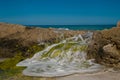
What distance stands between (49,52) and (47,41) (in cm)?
165

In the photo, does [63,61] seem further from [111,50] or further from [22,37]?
→ [22,37]

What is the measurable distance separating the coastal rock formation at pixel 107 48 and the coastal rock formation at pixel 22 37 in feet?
10.1

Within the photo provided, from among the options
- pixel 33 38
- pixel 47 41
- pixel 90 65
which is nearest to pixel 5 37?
pixel 33 38

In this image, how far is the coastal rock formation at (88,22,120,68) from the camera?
8.73 meters

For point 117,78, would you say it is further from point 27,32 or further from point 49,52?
point 27,32

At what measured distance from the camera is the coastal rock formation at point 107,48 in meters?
8.73

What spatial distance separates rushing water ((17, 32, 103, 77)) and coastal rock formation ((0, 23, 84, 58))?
0.96 metres

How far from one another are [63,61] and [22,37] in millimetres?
3780

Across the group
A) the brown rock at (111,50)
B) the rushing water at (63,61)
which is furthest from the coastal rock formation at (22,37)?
the brown rock at (111,50)

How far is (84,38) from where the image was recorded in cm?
1177

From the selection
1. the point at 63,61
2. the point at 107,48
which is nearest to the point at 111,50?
the point at 107,48

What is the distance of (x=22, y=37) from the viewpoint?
1267cm

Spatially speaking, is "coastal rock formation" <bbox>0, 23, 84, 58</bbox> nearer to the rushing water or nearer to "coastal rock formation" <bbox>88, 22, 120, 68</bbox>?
the rushing water

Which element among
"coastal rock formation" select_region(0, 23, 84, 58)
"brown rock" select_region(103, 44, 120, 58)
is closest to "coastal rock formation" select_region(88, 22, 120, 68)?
"brown rock" select_region(103, 44, 120, 58)
